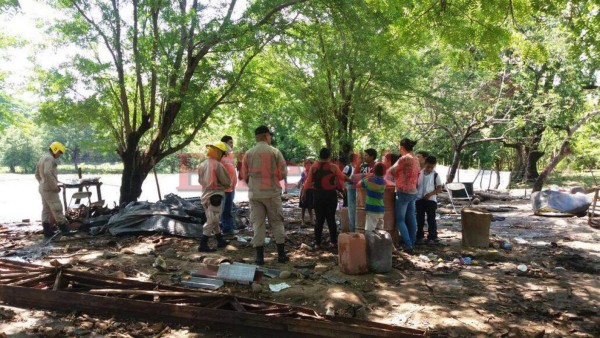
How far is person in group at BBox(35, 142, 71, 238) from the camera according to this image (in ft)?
26.5

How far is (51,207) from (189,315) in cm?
558

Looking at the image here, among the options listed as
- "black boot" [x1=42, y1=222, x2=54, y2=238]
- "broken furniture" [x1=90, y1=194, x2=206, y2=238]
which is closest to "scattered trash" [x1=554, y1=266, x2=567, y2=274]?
"broken furniture" [x1=90, y1=194, x2=206, y2=238]

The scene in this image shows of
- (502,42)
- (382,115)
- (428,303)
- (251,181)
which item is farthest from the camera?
(382,115)

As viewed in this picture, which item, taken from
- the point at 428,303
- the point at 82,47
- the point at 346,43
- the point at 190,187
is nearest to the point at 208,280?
the point at 428,303

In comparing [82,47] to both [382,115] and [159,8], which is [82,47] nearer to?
[159,8]

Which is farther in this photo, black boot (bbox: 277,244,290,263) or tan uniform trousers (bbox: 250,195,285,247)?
black boot (bbox: 277,244,290,263)

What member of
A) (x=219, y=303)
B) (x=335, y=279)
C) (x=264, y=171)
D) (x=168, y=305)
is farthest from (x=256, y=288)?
(x=264, y=171)

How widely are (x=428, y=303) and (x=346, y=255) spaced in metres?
1.33

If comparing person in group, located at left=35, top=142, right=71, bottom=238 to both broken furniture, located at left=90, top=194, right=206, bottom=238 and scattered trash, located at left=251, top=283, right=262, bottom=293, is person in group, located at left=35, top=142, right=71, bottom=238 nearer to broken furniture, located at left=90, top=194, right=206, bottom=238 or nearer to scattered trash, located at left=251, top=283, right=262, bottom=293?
broken furniture, located at left=90, top=194, right=206, bottom=238

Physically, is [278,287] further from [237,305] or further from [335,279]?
[237,305]

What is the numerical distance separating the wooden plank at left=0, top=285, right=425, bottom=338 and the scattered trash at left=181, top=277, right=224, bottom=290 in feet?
3.16

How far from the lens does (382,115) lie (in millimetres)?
16016

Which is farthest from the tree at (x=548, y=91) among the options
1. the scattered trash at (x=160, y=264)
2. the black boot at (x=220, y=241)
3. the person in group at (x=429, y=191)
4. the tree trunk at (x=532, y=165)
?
the scattered trash at (x=160, y=264)

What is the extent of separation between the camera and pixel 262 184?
6207mm
